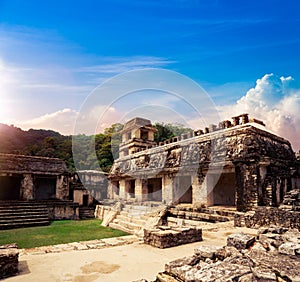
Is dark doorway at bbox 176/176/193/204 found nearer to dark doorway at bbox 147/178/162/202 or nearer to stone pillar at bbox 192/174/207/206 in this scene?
stone pillar at bbox 192/174/207/206

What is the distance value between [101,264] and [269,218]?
583 centimetres

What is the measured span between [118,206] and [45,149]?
24.2 meters

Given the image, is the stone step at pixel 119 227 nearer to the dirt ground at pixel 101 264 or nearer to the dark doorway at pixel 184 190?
the dark doorway at pixel 184 190

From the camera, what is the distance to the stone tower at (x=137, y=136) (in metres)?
25.2

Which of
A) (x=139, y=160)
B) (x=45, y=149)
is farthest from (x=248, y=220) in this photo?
(x=45, y=149)

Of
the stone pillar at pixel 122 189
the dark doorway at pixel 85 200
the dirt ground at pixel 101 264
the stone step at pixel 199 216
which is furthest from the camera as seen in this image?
the dark doorway at pixel 85 200

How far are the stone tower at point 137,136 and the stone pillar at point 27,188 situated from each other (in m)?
9.99

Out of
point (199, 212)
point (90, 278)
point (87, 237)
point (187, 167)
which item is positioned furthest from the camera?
point (187, 167)

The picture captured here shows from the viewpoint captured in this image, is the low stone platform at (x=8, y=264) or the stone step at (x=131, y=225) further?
the stone step at (x=131, y=225)

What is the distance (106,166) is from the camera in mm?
34656

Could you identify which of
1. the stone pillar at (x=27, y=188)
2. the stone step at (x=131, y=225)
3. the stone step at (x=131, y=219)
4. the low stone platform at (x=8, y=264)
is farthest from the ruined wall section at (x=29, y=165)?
the low stone platform at (x=8, y=264)

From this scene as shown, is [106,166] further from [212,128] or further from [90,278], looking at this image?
[90,278]

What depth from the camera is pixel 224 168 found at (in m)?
11.8

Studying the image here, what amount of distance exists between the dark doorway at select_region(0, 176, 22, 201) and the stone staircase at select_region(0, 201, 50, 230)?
5.40 metres
